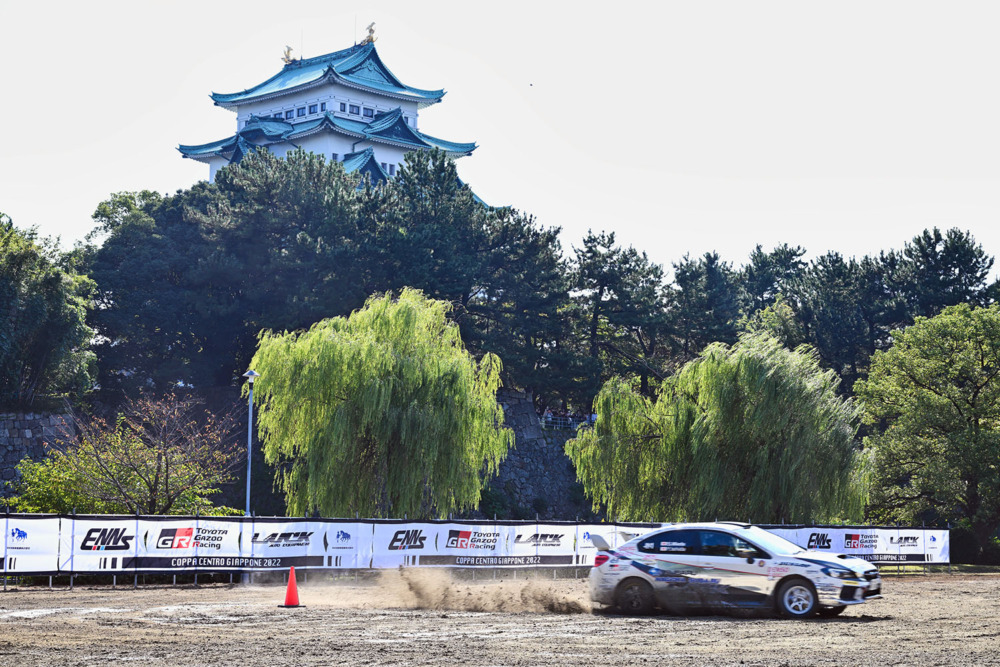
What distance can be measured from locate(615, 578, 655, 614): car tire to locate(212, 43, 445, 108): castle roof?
78.8m

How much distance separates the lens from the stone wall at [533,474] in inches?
2507

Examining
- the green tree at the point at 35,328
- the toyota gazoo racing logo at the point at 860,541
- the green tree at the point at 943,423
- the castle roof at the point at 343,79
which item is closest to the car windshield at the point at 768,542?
the toyota gazoo racing logo at the point at 860,541

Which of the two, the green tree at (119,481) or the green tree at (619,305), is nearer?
the green tree at (119,481)

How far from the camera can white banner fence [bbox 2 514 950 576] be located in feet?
84.3

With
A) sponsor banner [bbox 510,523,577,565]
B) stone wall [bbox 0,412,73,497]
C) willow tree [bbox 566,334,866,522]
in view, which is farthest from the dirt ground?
stone wall [bbox 0,412,73,497]

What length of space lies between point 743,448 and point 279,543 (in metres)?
19.0

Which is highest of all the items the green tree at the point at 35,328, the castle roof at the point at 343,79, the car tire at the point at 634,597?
the castle roof at the point at 343,79

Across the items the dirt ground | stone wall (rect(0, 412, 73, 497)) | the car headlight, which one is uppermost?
stone wall (rect(0, 412, 73, 497))

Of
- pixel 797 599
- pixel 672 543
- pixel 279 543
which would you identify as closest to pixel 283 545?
pixel 279 543

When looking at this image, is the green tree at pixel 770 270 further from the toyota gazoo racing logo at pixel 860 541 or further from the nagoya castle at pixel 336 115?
the toyota gazoo racing logo at pixel 860 541

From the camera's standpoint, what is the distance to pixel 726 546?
19812mm

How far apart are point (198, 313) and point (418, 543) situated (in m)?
37.4

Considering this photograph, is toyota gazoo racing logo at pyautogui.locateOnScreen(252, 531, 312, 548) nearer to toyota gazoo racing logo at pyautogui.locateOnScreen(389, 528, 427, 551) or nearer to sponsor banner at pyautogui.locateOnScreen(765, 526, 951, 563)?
toyota gazoo racing logo at pyautogui.locateOnScreen(389, 528, 427, 551)

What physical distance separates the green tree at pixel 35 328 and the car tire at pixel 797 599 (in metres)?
43.5
